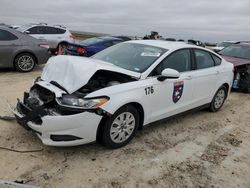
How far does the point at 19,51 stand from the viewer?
939 cm

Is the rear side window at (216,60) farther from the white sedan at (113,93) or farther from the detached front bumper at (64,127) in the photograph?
the detached front bumper at (64,127)

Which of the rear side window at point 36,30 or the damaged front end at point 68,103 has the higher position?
the rear side window at point 36,30

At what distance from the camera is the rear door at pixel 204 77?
5.62 metres

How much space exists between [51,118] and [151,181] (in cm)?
148

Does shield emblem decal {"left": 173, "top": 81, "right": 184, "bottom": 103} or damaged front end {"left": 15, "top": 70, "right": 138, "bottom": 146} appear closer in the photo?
damaged front end {"left": 15, "top": 70, "right": 138, "bottom": 146}

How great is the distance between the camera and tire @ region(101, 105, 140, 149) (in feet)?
13.4

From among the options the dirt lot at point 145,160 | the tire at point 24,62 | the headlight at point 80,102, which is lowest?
the dirt lot at point 145,160

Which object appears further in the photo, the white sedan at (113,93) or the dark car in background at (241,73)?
the dark car in background at (241,73)

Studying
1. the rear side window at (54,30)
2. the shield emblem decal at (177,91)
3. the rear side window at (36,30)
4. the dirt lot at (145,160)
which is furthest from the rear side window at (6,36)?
the shield emblem decal at (177,91)

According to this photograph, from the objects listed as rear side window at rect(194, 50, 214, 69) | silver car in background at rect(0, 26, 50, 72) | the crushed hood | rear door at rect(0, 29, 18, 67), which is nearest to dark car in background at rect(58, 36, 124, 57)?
silver car in background at rect(0, 26, 50, 72)

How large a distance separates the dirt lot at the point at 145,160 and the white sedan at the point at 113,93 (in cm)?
27

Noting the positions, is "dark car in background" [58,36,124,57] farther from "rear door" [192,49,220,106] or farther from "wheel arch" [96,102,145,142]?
"wheel arch" [96,102,145,142]

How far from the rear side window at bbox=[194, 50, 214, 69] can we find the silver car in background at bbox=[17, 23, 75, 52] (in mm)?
9916

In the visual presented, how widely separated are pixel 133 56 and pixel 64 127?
76.6 inches
